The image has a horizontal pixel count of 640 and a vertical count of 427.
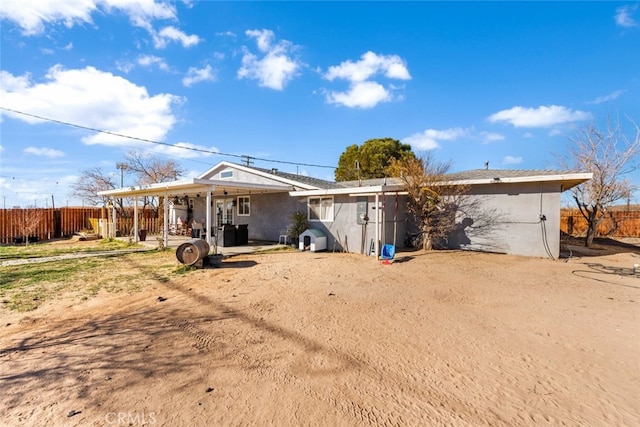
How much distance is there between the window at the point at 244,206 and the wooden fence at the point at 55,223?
6502 mm

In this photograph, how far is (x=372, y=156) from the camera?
26.0m

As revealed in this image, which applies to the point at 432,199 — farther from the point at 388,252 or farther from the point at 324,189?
the point at 324,189

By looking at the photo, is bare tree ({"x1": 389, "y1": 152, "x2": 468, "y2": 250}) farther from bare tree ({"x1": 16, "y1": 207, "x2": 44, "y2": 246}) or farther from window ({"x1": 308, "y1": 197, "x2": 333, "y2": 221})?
bare tree ({"x1": 16, "y1": 207, "x2": 44, "y2": 246})

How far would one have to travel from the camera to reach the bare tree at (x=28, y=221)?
14945 millimetres

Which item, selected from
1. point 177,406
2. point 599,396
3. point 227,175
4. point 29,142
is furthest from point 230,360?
point 29,142

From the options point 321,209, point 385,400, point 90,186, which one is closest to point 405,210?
point 321,209

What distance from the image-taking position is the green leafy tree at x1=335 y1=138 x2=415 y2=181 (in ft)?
84.0

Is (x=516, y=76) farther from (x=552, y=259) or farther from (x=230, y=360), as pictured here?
(x=230, y=360)

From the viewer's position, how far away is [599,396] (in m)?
2.74

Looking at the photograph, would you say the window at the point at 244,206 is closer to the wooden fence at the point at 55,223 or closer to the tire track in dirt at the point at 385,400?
the wooden fence at the point at 55,223

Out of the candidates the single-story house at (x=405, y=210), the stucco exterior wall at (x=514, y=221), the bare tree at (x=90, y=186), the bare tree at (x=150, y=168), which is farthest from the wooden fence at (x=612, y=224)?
the bare tree at (x=90, y=186)

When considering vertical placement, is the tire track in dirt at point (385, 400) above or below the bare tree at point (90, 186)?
below

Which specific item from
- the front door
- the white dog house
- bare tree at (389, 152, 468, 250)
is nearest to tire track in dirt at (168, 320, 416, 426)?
the white dog house

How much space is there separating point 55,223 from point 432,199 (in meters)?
20.7
